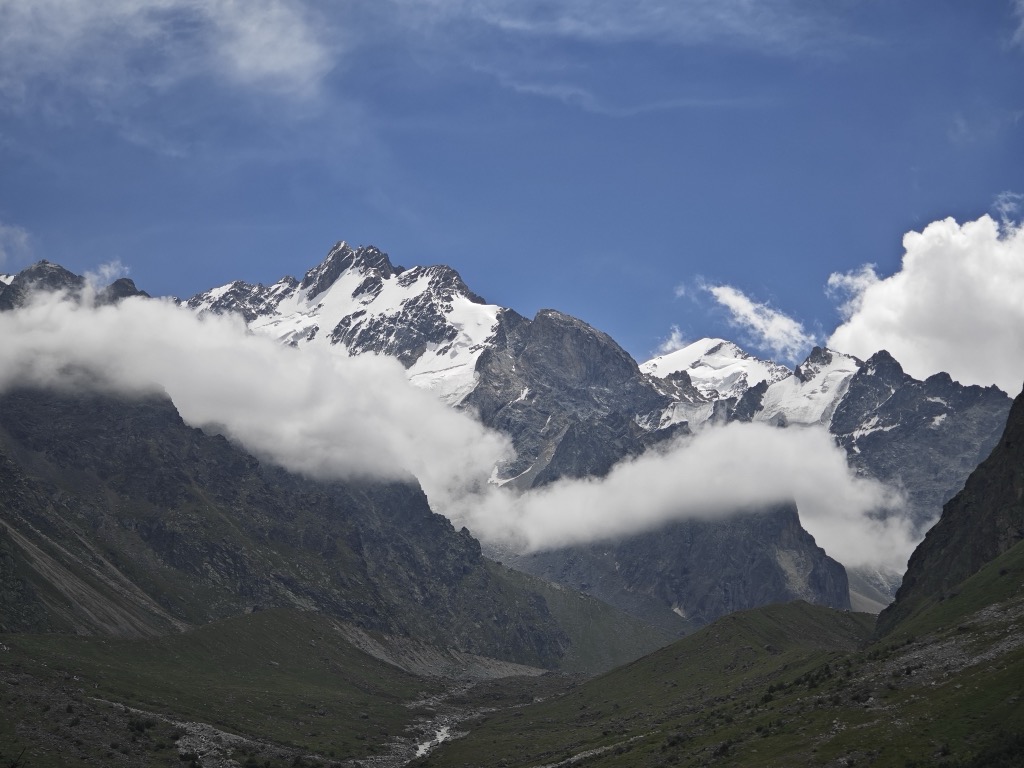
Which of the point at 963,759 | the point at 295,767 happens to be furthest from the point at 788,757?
the point at 295,767

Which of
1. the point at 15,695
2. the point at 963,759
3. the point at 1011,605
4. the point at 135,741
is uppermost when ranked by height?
the point at 15,695

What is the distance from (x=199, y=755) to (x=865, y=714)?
107 m

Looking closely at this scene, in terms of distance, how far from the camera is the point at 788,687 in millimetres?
188750

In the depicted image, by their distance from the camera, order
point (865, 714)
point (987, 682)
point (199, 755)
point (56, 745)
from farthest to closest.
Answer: point (199, 755), point (56, 745), point (865, 714), point (987, 682)

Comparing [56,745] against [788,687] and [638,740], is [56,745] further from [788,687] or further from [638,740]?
[788,687]

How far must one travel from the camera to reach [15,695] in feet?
579

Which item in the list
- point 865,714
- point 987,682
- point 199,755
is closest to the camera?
point 987,682

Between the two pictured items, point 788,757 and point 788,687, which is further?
point 788,687

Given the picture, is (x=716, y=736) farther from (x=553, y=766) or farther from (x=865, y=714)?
(x=553, y=766)

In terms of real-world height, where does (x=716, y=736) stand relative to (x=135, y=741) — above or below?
below

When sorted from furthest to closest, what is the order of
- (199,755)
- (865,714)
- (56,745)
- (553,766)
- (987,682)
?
1. (553,766)
2. (199,755)
3. (56,745)
4. (865,714)
5. (987,682)

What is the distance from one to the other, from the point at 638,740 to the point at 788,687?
2884 centimetres

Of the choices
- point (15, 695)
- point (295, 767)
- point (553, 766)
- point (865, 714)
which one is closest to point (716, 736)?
point (865, 714)

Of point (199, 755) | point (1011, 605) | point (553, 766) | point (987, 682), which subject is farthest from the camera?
point (553, 766)
